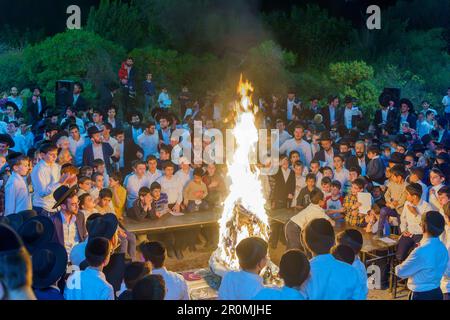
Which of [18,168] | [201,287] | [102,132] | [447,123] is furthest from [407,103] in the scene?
→ [18,168]

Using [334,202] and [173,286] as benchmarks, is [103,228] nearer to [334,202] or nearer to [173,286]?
[173,286]

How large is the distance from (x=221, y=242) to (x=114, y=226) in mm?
2008

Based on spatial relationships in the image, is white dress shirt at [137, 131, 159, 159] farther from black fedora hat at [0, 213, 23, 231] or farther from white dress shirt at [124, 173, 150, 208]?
black fedora hat at [0, 213, 23, 231]

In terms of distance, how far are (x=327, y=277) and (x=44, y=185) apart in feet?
14.7

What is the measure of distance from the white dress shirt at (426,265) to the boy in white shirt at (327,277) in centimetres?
99

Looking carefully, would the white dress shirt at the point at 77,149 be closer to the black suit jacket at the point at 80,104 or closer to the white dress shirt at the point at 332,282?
the black suit jacket at the point at 80,104

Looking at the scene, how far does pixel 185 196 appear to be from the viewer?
918 centimetres

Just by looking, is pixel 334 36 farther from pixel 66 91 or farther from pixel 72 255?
pixel 72 255

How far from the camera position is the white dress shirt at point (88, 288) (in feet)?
15.2

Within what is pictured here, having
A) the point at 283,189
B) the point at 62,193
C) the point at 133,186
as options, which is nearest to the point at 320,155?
the point at 283,189

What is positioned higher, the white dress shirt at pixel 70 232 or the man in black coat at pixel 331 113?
the man in black coat at pixel 331 113

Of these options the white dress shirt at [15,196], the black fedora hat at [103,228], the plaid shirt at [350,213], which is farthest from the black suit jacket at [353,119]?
the black fedora hat at [103,228]

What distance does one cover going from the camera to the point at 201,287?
285 inches

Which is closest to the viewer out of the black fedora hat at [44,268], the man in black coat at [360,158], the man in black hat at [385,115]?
the black fedora hat at [44,268]
